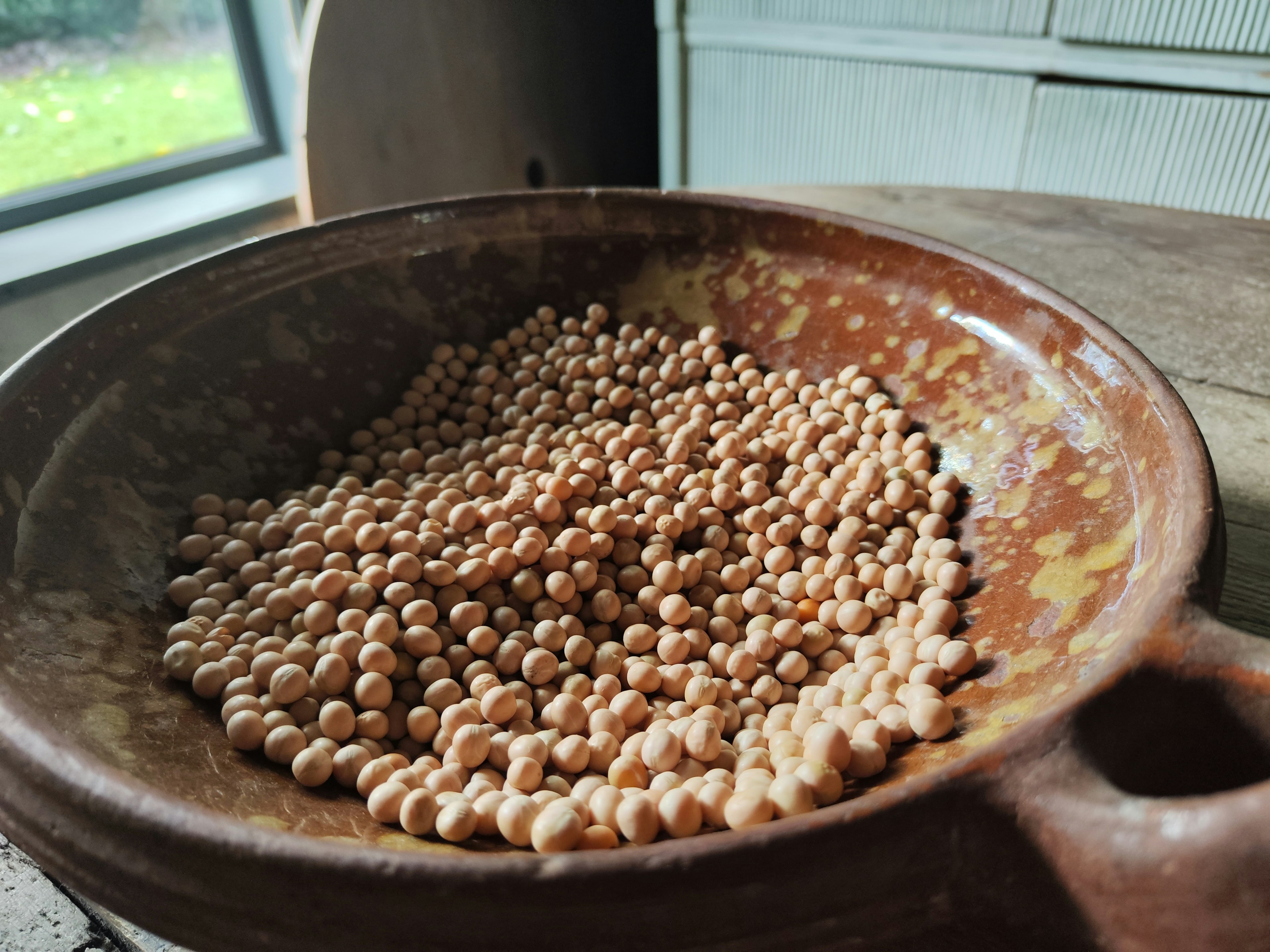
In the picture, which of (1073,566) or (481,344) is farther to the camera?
(481,344)

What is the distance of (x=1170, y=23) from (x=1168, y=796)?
67.6 inches

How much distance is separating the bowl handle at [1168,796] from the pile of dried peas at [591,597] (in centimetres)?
14

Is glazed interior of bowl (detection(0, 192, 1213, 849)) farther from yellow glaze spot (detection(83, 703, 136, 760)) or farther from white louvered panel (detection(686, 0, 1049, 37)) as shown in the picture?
white louvered panel (detection(686, 0, 1049, 37))

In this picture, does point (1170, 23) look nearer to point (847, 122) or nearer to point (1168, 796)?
point (847, 122)

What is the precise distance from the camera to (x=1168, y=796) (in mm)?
392

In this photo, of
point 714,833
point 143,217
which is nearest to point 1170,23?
point 714,833

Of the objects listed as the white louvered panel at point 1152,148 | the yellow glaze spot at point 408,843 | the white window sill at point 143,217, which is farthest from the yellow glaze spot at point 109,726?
the white louvered panel at point 1152,148

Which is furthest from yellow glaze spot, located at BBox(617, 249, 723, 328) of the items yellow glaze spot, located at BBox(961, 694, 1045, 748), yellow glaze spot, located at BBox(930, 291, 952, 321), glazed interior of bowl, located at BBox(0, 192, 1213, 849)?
yellow glaze spot, located at BBox(961, 694, 1045, 748)

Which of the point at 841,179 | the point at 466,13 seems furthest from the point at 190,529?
the point at 841,179

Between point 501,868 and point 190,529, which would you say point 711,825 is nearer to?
point 501,868

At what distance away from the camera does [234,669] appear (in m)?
0.63

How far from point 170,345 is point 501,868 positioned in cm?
62

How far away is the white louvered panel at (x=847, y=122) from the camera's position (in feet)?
6.01

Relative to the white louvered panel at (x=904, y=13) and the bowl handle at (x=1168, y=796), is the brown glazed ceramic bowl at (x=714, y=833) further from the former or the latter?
the white louvered panel at (x=904, y=13)
